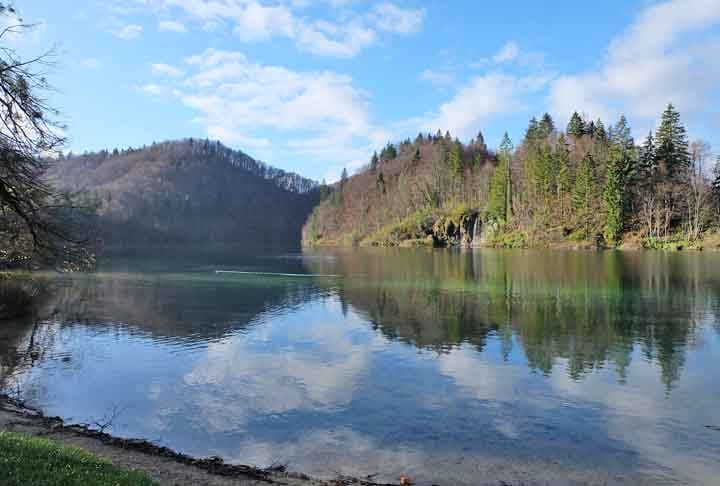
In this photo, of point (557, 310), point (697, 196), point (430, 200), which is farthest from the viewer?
point (430, 200)

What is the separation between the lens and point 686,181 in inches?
4134

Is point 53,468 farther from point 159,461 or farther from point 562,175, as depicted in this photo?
point 562,175

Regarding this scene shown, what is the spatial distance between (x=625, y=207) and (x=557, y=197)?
18578 mm

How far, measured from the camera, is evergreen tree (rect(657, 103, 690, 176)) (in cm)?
10975

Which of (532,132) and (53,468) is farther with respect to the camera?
(532,132)

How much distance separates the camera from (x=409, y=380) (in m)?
21.2

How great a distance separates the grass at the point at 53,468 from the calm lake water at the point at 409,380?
4.32m

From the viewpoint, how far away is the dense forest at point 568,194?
105000 millimetres

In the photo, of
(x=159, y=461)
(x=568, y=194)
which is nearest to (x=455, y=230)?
(x=568, y=194)

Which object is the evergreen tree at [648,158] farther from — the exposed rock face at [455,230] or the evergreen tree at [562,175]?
the exposed rock face at [455,230]

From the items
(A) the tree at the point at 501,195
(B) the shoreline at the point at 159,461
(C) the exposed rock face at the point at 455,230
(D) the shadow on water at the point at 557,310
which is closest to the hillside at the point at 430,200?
(C) the exposed rock face at the point at 455,230

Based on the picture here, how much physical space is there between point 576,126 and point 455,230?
43514 mm

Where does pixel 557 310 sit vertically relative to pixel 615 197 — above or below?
below

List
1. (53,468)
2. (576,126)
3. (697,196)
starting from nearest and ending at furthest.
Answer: (53,468), (697,196), (576,126)
